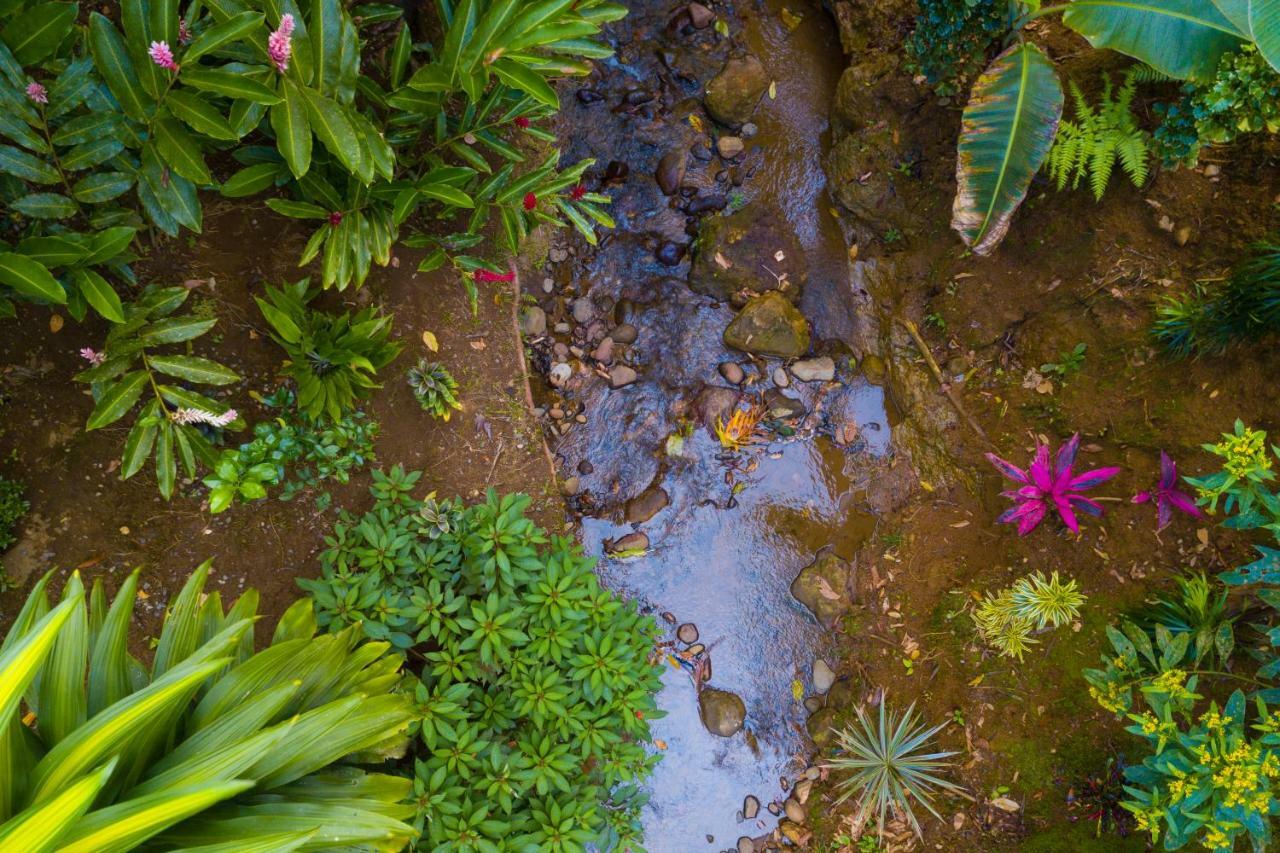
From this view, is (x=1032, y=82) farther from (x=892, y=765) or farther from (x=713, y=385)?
(x=892, y=765)

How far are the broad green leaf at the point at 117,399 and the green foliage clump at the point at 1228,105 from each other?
12.9 feet

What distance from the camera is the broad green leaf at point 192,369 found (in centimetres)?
239

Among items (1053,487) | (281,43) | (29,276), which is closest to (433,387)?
(29,276)

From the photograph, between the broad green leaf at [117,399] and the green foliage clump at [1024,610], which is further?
the green foliage clump at [1024,610]

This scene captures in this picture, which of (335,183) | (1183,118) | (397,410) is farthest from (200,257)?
(1183,118)

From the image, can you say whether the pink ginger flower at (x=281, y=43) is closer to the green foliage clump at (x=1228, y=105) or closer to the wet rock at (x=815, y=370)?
the wet rock at (x=815, y=370)

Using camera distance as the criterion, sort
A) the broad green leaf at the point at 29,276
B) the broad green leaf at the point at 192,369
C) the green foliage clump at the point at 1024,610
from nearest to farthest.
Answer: the broad green leaf at the point at 29,276, the broad green leaf at the point at 192,369, the green foliage clump at the point at 1024,610

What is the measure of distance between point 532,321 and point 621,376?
559mm

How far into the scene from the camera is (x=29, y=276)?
78.3 inches

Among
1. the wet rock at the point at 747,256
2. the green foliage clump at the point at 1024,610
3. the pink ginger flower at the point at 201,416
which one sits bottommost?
the green foliage clump at the point at 1024,610

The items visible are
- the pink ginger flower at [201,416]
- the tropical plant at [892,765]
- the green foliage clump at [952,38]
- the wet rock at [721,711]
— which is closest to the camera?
the pink ginger flower at [201,416]

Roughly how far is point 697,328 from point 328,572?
2221 mm

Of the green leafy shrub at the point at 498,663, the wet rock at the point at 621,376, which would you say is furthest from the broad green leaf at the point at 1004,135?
the green leafy shrub at the point at 498,663

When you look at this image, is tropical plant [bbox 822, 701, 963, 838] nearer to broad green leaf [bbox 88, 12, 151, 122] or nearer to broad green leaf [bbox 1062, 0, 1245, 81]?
broad green leaf [bbox 1062, 0, 1245, 81]
